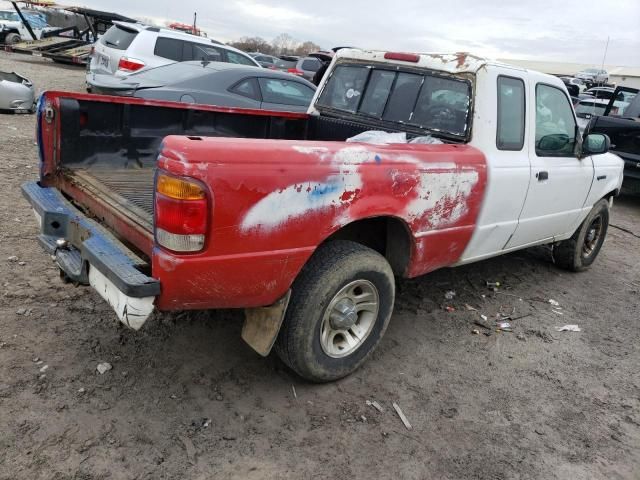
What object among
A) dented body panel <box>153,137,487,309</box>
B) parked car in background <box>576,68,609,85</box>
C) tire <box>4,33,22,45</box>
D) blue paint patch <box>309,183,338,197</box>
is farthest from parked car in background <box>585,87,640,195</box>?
tire <box>4,33,22,45</box>

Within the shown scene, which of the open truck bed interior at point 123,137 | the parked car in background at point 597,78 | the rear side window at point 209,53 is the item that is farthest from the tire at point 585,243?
the parked car in background at point 597,78

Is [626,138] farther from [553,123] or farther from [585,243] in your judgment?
[553,123]

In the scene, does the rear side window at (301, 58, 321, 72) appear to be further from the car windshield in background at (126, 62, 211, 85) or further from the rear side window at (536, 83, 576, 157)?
the rear side window at (536, 83, 576, 157)

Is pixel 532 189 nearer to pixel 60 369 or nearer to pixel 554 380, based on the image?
pixel 554 380

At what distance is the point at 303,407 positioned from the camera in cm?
294

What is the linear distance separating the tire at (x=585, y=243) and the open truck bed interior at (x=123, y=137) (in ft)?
8.50

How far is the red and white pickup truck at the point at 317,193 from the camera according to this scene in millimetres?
2328

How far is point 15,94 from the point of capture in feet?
33.0

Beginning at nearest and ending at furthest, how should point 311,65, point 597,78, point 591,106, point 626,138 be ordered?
point 626,138 < point 311,65 < point 591,106 < point 597,78

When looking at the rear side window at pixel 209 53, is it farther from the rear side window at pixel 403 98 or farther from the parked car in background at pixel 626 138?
the rear side window at pixel 403 98

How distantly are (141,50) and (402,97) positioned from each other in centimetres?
804

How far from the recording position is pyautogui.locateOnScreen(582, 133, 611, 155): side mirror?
4.40 meters

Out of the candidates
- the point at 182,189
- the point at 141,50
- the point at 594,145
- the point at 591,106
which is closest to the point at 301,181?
the point at 182,189

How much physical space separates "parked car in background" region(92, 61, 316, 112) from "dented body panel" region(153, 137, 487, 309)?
4922 millimetres
